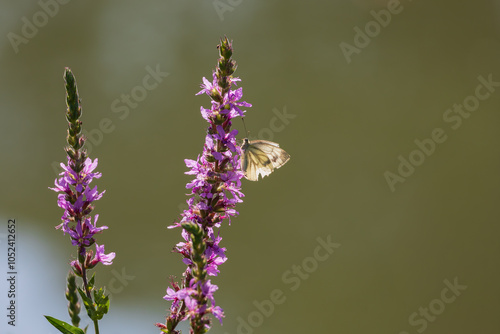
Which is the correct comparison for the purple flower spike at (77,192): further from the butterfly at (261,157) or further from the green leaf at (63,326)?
the butterfly at (261,157)

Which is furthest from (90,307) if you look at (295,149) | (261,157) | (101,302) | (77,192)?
(295,149)

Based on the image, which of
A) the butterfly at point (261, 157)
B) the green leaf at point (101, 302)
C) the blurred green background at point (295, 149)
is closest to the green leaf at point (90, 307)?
the green leaf at point (101, 302)

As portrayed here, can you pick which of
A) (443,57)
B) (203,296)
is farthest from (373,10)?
(203,296)

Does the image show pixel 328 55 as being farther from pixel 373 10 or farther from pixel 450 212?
pixel 450 212

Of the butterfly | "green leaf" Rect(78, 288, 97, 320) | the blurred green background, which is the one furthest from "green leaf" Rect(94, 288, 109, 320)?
the blurred green background

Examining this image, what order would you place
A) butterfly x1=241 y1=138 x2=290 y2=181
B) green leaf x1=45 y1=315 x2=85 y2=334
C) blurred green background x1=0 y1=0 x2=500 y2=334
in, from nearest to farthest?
green leaf x1=45 y1=315 x2=85 y2=334 < butterfly x1=241 y1=138 x2=290 y2=181 < blurred green background x1=0 y1=0 x2=500 y2=334

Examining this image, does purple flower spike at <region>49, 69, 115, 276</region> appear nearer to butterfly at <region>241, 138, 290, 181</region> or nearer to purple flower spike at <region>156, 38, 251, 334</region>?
purple flower spike at <region>156, 38, 251, 334</region>
